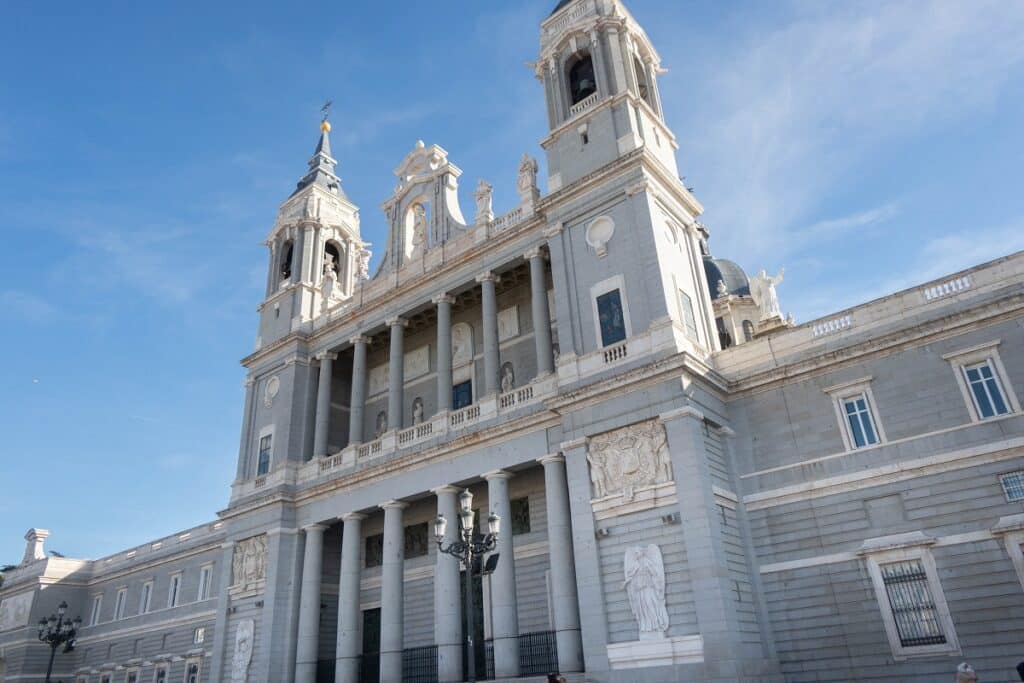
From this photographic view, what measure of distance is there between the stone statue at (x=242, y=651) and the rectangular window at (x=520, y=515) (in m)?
11.6

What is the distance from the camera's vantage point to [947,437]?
63.7ft

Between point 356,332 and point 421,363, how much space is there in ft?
10.1

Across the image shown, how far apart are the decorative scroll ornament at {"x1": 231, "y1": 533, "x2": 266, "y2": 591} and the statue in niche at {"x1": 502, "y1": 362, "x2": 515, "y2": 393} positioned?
39.2ft

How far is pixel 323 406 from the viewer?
109 feet

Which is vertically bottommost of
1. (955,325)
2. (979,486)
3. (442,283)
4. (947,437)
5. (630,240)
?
(979,486)

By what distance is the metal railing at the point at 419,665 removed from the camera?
25344mm

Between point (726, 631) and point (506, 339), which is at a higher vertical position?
point (506, 339)

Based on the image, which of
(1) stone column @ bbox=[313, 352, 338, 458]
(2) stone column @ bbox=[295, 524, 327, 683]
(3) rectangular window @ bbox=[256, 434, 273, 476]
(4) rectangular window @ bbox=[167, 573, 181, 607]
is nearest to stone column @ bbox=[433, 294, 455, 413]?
(1) stone column @ bbox=[313, 352, 338, 458]

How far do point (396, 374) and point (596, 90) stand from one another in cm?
1313

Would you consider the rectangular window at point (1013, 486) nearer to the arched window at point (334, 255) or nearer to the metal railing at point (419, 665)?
the metal railing at point (419, 665)

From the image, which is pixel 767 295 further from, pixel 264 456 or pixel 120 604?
pixel 120 604

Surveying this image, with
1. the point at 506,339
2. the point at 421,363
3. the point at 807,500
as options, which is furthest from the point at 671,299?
the point at 421,363

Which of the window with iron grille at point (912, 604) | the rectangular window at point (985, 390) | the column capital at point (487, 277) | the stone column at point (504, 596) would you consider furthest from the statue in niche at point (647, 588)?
the column capital at point (487, 277)

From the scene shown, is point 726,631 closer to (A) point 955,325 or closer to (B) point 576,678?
(B) point 576,678
